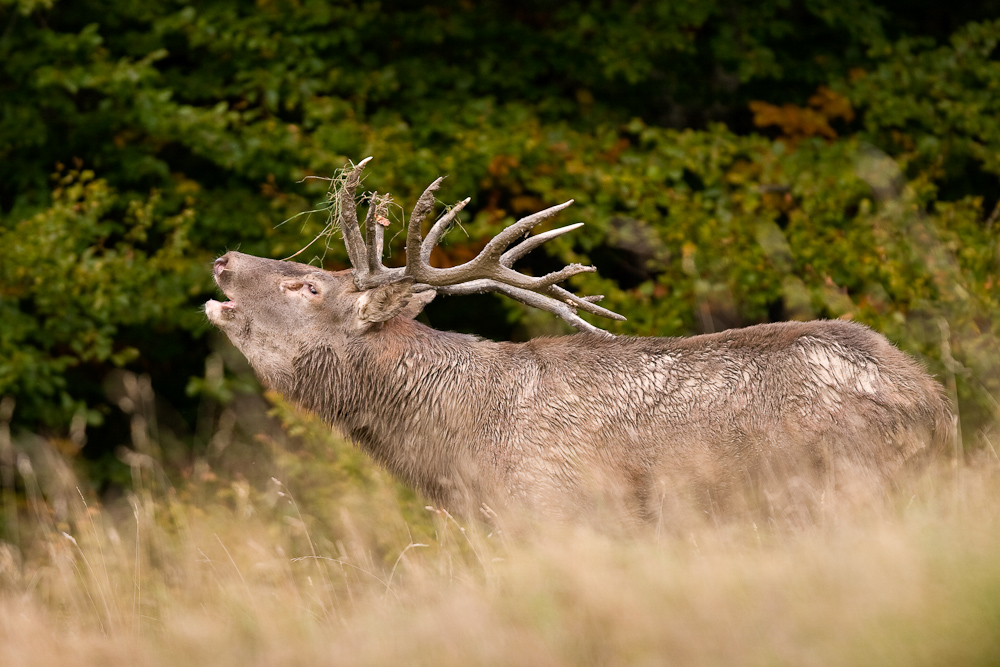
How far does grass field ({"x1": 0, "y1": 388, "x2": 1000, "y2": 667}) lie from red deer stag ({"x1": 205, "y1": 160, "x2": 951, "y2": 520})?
27cm

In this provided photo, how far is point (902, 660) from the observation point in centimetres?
280

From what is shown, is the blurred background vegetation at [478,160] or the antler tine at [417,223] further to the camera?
the blurred background vegetation at [478,160]

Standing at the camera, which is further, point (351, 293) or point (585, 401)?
point (351, 293)

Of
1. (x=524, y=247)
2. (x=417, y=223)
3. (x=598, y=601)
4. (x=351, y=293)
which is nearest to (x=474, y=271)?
(x=524, y=247)

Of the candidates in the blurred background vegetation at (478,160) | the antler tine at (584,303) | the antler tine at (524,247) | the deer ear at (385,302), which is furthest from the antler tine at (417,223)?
the blurred background vegetation at (478,160)

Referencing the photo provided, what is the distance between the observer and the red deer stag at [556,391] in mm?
5074

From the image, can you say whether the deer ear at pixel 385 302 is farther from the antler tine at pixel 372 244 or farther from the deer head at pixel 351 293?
the antler tine at pixel 372 244

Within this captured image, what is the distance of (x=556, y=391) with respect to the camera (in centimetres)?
548

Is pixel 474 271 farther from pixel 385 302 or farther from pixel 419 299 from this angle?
pixel 385 302

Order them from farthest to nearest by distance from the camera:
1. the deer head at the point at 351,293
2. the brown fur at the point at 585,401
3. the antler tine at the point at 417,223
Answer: the deer head at the point at 351,293, the antler tine at the point at 417,223, the brown fur at the point at 585,401

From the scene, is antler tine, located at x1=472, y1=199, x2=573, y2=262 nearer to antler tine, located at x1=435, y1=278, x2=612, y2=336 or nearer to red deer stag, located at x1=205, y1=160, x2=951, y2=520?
red deer stag, located at x1=205, y1=160, x2=951, y2=520

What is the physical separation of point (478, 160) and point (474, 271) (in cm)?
465

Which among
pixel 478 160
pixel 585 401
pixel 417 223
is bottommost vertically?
pixel 585 401

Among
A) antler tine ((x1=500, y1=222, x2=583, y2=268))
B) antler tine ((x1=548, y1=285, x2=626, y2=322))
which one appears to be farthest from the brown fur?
antler tine ((x1=500, y1=222, x2=583, y2=268))
